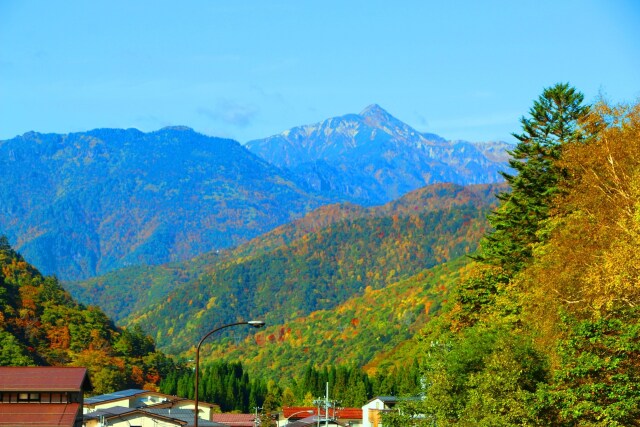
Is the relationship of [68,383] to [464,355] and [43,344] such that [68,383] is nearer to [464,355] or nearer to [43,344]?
[464,355]

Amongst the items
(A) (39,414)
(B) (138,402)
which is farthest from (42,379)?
(B) (138,402)

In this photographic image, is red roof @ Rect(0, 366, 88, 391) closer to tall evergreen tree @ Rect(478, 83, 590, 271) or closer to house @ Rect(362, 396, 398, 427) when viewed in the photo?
tall evergreen tree @ Rect(478, 83, 590, 271)

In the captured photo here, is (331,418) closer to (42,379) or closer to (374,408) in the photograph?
(374,408)

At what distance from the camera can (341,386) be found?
181375mm

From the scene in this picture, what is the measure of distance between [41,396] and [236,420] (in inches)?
2909

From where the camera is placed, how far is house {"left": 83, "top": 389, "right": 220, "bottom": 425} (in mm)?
119081

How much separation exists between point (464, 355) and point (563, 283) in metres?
13.3

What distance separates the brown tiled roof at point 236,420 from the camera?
144 m

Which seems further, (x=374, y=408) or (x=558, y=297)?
(x=374, y=408)

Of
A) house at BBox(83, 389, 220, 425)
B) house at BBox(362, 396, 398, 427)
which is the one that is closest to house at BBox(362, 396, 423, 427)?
house at BBox(362, 396, 398, 427)

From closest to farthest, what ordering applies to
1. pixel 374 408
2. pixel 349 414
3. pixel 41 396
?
pixel 41 396 → pixel 374 408 → pixel 349 414

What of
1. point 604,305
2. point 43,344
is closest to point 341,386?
point 43,344

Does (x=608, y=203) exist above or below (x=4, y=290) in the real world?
below

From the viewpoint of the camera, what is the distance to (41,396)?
79188mm
